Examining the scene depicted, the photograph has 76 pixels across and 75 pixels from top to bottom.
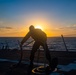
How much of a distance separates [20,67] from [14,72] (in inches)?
58.9

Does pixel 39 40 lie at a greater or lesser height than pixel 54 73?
greater

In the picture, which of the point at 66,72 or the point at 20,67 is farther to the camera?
the point at 20,67

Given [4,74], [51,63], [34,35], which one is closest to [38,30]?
[34,35]

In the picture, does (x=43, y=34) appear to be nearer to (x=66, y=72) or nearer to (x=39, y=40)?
(x=39, y=40)

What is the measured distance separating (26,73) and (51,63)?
4.11 feet

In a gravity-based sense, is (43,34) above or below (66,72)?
above

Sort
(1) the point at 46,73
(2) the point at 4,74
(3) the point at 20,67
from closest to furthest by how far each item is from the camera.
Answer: (1) the point at 46,73
(2) the point at 4,74
(3) the point at 20,67

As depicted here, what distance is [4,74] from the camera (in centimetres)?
1145

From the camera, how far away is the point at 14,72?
39.0ft

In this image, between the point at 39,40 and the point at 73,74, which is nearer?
the point at 73,74

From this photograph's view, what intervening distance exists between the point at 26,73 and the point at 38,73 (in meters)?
0.92

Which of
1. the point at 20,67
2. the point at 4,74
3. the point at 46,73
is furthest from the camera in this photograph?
the point at 20,67

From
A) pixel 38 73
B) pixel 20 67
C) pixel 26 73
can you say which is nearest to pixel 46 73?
pixel 38 73

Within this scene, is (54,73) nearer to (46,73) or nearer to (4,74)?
(46,73)
